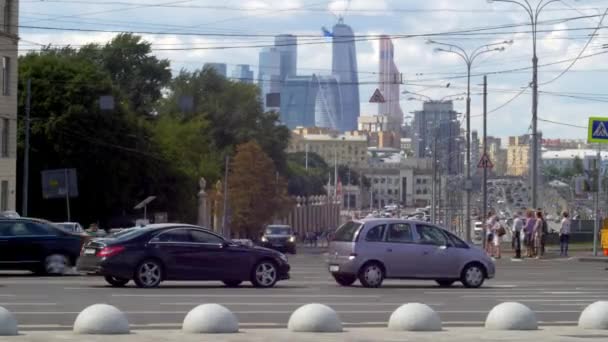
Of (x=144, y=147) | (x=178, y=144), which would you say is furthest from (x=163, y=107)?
(x=144, y=147)

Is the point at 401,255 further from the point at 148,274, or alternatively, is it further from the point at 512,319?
the point at 512,319

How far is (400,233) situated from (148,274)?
6154mm

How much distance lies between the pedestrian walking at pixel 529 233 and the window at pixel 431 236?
713 inches

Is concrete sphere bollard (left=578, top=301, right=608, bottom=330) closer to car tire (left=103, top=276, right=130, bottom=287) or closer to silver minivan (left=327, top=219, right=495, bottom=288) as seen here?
silver minivan (left=327, top=219, right=495, bottom=288)

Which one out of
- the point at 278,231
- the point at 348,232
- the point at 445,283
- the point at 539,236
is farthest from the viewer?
the point at 278,231

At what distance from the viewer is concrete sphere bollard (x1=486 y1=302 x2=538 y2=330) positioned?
58.2ft

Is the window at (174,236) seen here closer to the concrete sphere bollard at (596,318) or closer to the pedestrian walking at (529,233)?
the concrete sphere bollard at (596,318)

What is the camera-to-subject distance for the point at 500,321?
17.8m

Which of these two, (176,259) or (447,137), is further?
(447,137)

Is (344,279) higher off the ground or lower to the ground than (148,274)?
lower

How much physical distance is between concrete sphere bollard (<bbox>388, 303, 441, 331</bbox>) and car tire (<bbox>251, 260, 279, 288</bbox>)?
1023cm

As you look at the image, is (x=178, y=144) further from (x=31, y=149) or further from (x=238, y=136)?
(x=31, y=149)

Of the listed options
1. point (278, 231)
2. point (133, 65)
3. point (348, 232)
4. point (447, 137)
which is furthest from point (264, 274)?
point (447, 137)

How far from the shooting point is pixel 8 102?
6303 centimetres
